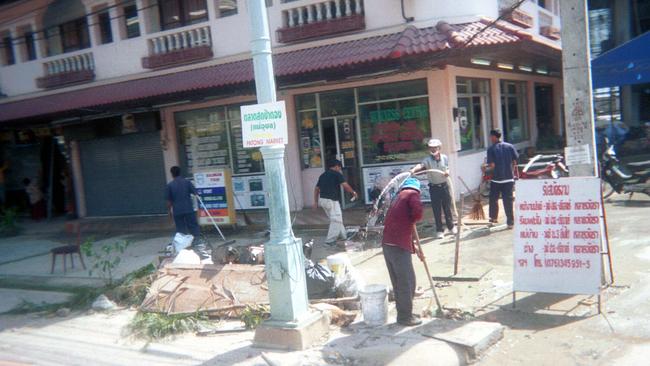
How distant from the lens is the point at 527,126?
18359 millimetres

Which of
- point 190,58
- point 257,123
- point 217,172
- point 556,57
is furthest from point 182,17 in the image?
point 257,123

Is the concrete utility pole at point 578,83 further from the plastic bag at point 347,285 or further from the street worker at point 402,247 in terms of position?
the plastic bag at point 347,285

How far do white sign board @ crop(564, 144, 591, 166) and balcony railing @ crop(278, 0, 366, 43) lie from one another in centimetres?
723

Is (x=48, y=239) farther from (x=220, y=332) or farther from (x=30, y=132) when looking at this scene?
(x=220, y=332)

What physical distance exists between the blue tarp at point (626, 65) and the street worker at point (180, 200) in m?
10.2

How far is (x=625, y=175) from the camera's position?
11.9 m

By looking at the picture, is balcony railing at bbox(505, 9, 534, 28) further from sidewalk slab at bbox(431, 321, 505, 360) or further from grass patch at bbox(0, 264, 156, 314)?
grass patch at bbox(0, 264, 156, 314)

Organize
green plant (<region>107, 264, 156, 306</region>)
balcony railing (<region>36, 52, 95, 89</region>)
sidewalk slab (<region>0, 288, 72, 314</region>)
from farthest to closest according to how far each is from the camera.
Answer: balcony railing (<region>36, 52, 95, 89</region>) → sidewalk slab (<region>0, 288, 72, 314</region>) → green plant (<region>107, 264, 156, 306</region>)

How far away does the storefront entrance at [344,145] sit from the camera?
1388cm

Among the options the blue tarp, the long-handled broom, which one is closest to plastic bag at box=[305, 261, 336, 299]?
the long-handled broom

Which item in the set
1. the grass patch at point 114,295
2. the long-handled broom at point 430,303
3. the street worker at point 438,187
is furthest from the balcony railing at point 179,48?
the long-handled broom at point 430,303

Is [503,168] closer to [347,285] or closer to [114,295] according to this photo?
[347,285]

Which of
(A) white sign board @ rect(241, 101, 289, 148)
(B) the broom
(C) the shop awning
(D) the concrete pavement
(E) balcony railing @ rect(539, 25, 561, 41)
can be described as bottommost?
(D) the concrete pavement

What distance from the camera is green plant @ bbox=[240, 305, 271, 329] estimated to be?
6.53 metres
